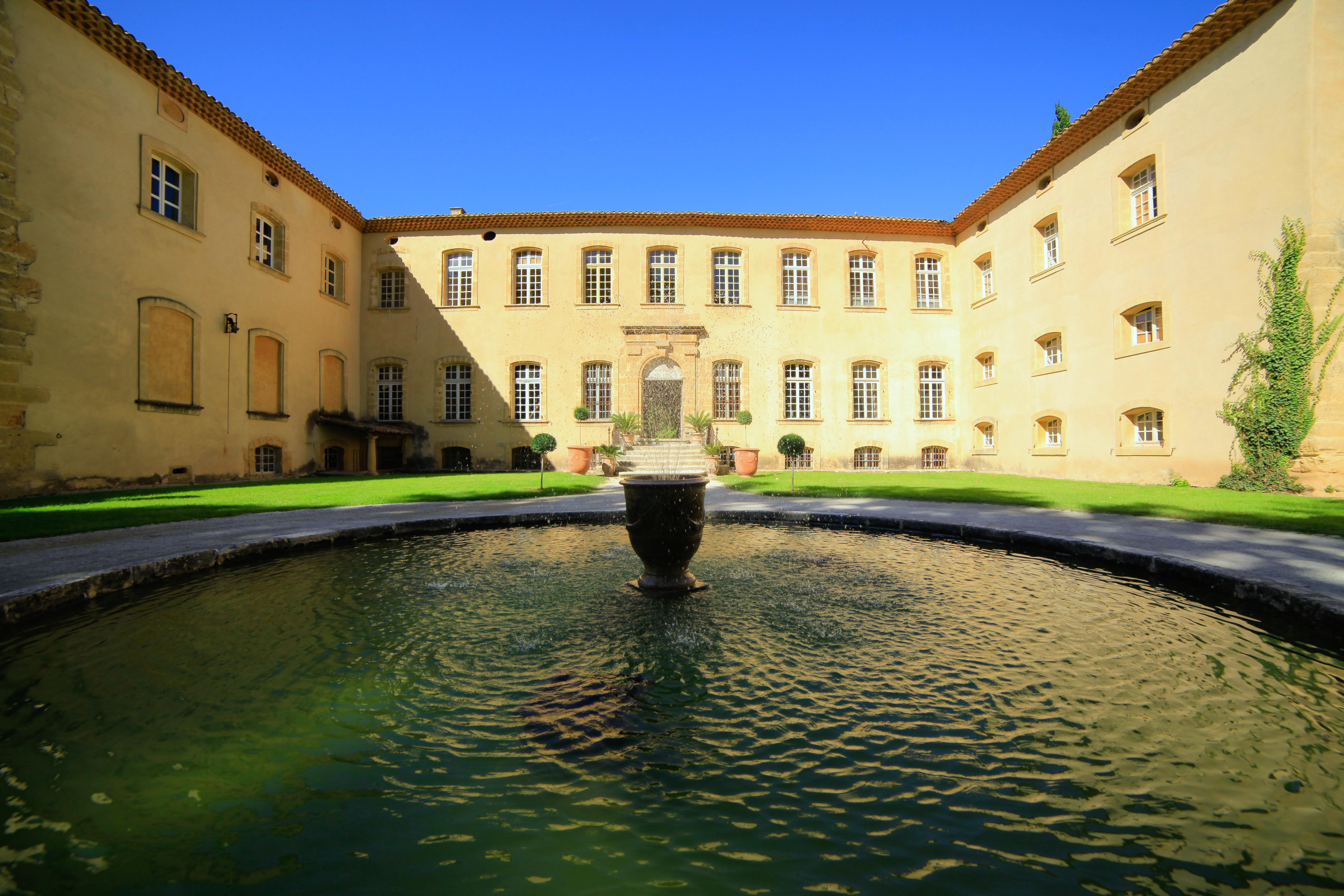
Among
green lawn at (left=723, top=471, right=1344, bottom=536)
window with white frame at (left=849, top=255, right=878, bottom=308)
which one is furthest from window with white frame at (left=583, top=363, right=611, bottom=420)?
window with white frame at (left=849, top=255, right=878, bottom=308)

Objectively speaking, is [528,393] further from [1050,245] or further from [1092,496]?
[1050,245]

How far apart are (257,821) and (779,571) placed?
4194 millimetres

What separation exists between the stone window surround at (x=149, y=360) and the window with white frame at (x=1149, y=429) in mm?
20654

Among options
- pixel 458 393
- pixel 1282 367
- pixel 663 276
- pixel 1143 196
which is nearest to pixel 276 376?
pixel 458 393

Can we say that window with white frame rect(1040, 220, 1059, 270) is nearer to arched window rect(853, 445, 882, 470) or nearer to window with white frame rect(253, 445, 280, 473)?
arched window rect(853, 445, 882, 470)

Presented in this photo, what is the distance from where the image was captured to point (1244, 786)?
2096 millimetres

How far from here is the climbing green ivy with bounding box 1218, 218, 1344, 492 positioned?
1009cm

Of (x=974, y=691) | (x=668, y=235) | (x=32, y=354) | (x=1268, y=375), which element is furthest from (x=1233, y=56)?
(x=32, y=354)

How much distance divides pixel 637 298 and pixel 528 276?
12.3ft

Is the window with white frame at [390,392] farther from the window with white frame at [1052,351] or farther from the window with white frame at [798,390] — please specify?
the window with white frame at [1052,351]

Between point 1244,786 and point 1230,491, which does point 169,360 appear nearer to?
point 1244,786

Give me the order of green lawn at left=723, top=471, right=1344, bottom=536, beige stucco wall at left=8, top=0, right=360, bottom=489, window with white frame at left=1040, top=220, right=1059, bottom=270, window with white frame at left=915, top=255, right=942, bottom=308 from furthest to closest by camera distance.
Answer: window with white frame at left=915, top=255, right=942, bottom=308 → window with white frame at left=1040, top=220, right=1059, bottom=270 → beige stucco wall at left=8, top=0, right=360, bottom=489 → green lawn at left=723, top=471, right=1344, bottom=536

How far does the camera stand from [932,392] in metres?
19.8

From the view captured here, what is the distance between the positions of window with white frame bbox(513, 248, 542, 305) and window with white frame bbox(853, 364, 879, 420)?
11.0 m
